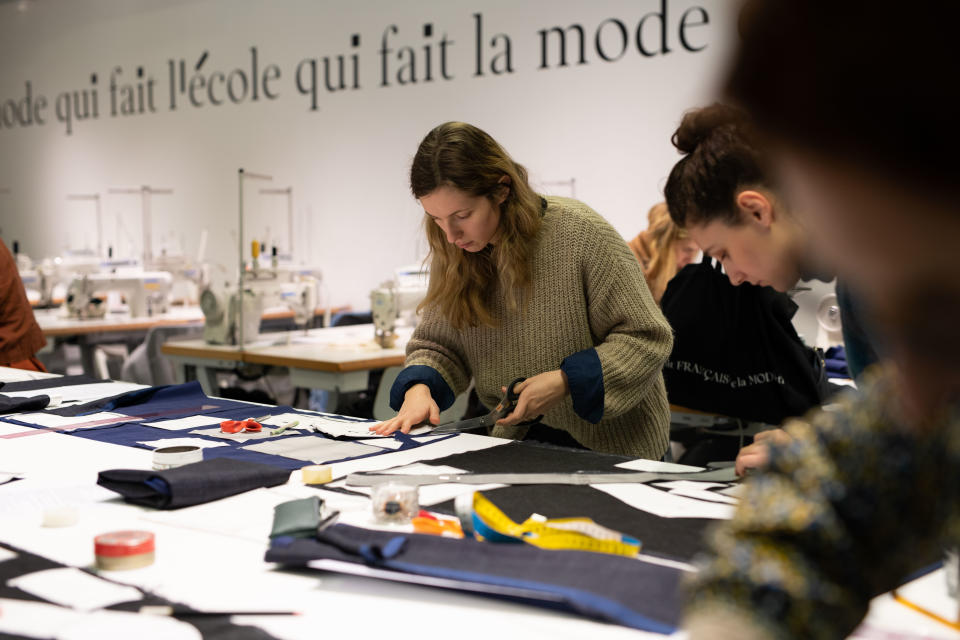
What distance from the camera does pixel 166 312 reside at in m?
5.59

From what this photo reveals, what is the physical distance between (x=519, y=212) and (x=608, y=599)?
4.44ft

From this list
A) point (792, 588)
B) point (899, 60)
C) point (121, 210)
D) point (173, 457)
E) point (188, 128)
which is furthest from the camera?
point (121, 210)

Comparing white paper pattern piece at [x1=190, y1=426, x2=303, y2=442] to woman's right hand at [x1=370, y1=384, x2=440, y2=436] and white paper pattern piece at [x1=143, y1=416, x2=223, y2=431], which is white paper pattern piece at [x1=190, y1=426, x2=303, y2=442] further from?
woman's right hand at [x1=370, y1=384, x2=440, y2=436]

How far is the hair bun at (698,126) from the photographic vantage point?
1523 mm

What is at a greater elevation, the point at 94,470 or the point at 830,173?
the point at 830,173

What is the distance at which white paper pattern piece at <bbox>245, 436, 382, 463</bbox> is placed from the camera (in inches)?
67.3

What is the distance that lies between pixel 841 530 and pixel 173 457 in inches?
48.4

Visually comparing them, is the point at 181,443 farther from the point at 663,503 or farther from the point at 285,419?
the point at 663,503

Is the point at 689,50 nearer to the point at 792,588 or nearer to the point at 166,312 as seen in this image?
the point at 166,312

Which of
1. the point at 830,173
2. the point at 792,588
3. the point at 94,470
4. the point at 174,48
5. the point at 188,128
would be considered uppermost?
the point at 174,48

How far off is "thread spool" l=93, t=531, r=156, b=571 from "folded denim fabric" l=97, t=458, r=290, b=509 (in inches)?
9.0

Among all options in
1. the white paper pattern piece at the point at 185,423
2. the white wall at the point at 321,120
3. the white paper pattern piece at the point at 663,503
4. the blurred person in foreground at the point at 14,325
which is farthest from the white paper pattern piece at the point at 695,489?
the white wall at the point at 321,120

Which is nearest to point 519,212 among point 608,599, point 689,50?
point 608,599

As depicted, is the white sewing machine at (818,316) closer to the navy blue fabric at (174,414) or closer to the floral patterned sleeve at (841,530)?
the navy blue fabric at (174,414)
